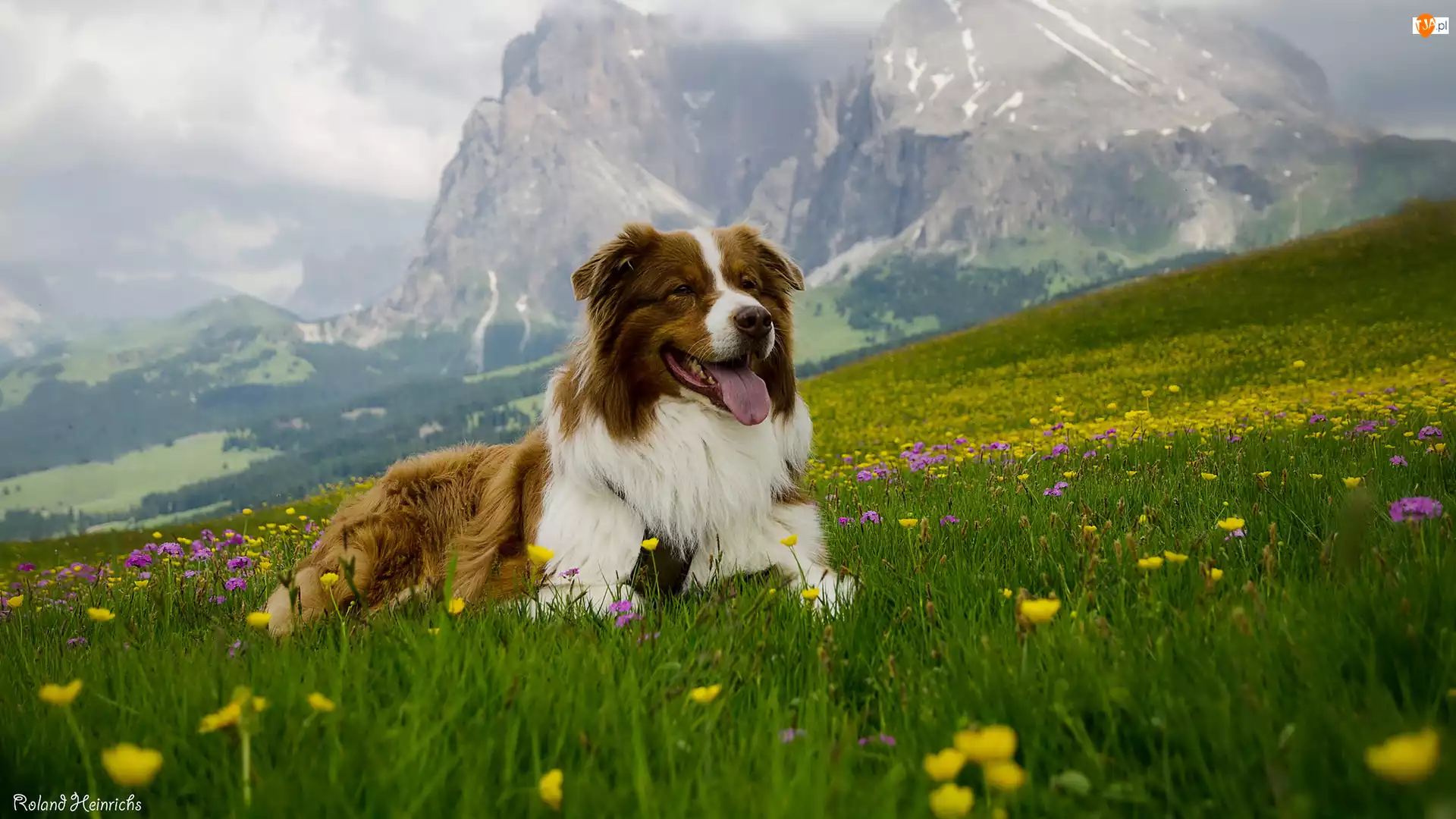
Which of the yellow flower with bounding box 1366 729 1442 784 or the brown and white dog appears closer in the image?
the yellow flower with bounding box 1366 729 1442 784

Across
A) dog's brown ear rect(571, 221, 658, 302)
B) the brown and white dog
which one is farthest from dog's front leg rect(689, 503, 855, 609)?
dog's brown ear rect(571, 221, 658, 302)

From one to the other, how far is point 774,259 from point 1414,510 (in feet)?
11.8

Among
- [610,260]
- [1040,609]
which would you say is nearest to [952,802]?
[1040,609]

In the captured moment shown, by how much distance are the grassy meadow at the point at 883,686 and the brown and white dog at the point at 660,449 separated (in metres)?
0.41

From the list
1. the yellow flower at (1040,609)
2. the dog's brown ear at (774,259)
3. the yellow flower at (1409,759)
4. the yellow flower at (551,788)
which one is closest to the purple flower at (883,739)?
the yellow flower at (1040,609)

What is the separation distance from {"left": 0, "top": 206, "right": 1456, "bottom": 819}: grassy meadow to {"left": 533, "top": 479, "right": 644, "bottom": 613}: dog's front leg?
0.41 feet

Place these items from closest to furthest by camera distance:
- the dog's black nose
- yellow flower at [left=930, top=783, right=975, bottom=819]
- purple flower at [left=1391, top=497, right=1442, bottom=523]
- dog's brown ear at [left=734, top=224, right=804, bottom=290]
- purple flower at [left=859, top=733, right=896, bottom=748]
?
yellow flower at [left=930, top=783, right=975, bottom=819]
purple flower at [left=859, top=733, right=896, bottom=748]
purple flower at [left=1391, top=497, right=1442, bottom=523]
the dog's black nose
dog's brown ear at [left=734, top=224, right=804, bottom=290]

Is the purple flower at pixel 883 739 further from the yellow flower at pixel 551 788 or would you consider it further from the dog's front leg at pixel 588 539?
the dog's front leg at pixel 588 539

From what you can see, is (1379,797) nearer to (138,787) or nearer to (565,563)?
(138,787)

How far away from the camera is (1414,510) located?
2.98m

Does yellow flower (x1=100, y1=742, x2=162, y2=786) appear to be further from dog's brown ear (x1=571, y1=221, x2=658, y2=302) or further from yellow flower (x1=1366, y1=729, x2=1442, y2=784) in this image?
dog's brown ear (x1=571, y1=221, x2=658, y2=302)

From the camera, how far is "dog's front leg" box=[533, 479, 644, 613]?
452cm

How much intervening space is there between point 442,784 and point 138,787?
814mm

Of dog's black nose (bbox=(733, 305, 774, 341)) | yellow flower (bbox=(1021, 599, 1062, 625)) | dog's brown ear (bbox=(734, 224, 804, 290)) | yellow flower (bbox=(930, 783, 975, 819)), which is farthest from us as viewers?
dog's brown ear (bbox=(734, 224, 804, 290))
